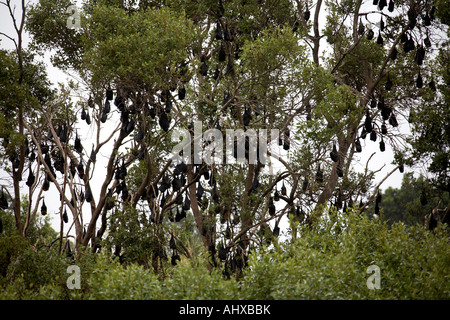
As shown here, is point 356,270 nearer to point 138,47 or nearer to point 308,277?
point 308,277

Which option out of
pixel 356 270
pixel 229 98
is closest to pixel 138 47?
pixel 229 98

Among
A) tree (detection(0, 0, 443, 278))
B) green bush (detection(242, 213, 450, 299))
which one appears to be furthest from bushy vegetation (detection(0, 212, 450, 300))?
tree (detection(0, 0, 443, 278))

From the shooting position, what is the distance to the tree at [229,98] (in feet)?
40.5

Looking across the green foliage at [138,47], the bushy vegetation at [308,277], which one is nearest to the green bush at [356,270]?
the bushy vegetation at [308,277]

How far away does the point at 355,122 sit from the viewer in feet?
44.4

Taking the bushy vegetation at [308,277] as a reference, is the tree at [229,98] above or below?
above

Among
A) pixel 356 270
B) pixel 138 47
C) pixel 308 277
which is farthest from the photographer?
pixel 138 47

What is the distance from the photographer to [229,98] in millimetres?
13117

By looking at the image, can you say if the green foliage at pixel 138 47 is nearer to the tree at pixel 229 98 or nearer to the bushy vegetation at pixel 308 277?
the tree at pixel 229 98

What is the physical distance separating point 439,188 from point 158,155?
7.03 m
